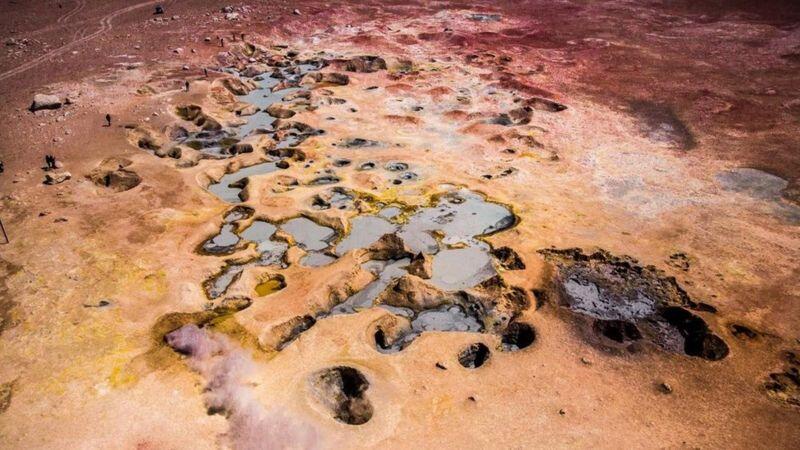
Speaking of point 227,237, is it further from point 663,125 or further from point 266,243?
point 663,125

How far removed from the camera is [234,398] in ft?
19.2

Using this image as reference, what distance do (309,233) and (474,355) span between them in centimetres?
366

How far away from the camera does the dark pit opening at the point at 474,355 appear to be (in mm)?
6426

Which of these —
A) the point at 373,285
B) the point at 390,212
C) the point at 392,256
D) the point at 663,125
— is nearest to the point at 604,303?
the point at 392,256

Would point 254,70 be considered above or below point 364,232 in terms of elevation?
above

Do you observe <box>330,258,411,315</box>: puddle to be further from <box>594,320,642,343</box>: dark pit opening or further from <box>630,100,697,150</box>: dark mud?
<box>630,100,697,150</box>: dark mud

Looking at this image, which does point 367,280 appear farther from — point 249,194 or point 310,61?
point 310,61

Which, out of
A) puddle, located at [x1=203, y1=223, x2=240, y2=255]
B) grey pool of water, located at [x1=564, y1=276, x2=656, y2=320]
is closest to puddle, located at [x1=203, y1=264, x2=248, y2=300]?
puddle, located at [x1=203, y1=223, x2=240, y2=255]

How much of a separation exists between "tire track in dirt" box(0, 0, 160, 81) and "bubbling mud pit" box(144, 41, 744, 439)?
8087mm

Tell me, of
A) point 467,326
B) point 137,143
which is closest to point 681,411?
point 467,326

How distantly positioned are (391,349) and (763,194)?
325 inches

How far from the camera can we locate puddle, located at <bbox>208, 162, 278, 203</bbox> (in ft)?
32.4

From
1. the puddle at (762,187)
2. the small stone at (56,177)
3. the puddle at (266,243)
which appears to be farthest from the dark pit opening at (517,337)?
the small stone at (56,177)

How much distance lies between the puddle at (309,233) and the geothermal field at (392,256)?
48mm
